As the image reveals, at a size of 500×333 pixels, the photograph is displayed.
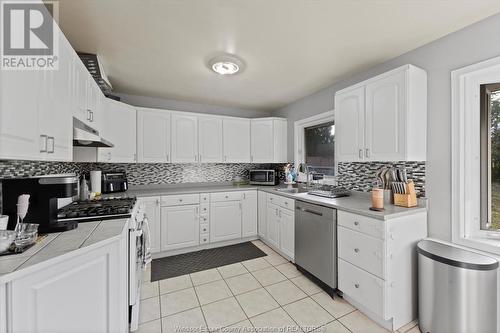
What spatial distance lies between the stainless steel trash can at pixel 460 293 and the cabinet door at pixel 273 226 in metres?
1.67

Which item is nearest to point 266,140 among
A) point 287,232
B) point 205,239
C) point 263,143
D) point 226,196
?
point 263,143

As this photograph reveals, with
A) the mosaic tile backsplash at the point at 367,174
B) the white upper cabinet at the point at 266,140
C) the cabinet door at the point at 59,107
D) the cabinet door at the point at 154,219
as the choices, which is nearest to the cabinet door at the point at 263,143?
the white upper cabinet at the point at 266,140

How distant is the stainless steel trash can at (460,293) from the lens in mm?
1414

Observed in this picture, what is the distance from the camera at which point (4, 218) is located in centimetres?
111

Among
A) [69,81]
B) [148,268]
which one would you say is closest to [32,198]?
[69,81]

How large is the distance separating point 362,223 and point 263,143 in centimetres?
236

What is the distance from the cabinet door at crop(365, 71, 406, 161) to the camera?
184cm

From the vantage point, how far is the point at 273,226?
308 centimetres

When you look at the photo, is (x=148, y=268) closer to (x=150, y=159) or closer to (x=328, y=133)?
(x=150, y=159)

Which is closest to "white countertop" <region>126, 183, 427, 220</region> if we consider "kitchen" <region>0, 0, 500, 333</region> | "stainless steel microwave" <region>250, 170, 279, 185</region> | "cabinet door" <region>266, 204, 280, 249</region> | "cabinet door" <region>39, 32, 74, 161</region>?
"kitchen" <region>0, 0, 500, 333</region>

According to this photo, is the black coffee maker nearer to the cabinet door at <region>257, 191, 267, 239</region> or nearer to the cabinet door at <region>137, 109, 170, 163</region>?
the cabinet door at <region>137, 109, 170, 163</region>

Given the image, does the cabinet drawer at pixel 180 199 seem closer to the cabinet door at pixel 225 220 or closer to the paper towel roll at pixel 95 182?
the cabinet door at pixel 225 220

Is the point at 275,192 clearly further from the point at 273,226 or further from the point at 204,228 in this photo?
the point at 204,228

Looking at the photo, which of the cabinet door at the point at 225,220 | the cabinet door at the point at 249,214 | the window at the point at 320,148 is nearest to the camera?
the window at the point at 320,148
